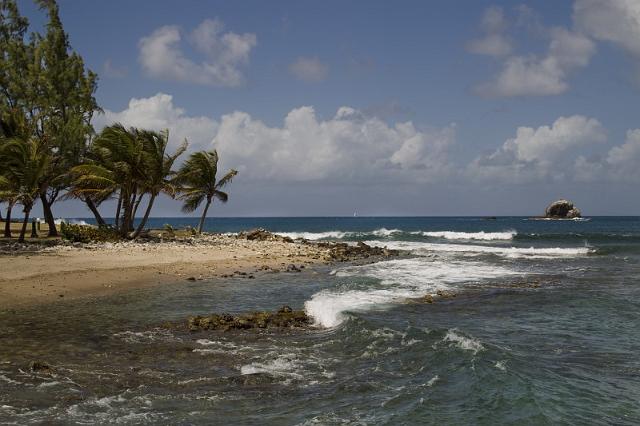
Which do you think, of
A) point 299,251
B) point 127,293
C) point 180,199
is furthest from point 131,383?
point 180,199

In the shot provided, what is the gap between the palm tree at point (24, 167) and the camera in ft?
89.1

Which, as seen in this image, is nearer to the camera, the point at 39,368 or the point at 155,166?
the point at 39,368

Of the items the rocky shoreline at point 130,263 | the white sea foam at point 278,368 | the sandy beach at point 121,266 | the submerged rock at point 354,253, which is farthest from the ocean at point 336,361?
the submerged rock at point 354,253

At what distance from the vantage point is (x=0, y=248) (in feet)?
84.3

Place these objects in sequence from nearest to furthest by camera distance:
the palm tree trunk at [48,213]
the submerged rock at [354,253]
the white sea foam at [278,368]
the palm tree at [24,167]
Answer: the white sea foam at [278,368]
the palm tree at [24,167]
the palm tree trunk at [48,213]
the submerged rock at [354,253]

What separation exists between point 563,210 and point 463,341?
16074 centimetres

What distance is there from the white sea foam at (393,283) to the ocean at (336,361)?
15 centimetres

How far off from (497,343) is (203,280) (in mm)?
13608

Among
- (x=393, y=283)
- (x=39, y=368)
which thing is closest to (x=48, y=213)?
(x=393, y=283)

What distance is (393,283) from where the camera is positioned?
22.8m

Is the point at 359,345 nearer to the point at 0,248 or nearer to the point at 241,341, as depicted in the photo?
the point at 241,341

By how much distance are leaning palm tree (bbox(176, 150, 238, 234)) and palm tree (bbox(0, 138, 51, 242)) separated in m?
14.2

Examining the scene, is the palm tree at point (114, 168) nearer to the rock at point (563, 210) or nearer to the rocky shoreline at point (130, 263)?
the rocky shoreline at point (130, 263)

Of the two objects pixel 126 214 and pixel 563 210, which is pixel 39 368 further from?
pixel 563 210
